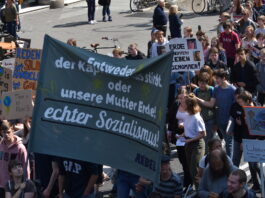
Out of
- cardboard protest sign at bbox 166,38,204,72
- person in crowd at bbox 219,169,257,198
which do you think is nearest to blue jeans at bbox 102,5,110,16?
cardboard protest sign at bbox 166,38,204,72

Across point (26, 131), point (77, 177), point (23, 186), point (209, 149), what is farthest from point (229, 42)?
point (23, 186)

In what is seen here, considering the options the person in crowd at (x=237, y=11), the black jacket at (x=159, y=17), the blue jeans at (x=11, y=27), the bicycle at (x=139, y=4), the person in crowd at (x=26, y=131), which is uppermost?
the person in crowd at (x=26, y=131)

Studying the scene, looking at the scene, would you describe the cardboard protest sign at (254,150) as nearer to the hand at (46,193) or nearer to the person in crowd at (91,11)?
the hand at (46,193)

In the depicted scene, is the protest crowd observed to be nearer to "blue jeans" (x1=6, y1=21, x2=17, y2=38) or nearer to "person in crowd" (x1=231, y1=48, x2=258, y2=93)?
"person in crowd" (x1=231, y1=48, x2=258, y2=93)

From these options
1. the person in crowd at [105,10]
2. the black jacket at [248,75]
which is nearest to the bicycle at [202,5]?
the person in crowd at [105,10]

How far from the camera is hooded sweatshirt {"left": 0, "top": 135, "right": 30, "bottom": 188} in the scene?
32.4 feet

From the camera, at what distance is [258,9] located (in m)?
23.2

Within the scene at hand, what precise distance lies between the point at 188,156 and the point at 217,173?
5.68 ft

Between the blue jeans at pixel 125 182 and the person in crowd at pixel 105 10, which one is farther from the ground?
the blue jeans at pixel 125 182

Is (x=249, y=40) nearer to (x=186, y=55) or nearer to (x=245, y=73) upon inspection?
(x=245, y=73)

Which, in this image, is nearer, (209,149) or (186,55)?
(209,149)

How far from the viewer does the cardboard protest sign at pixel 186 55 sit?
13.1 metres

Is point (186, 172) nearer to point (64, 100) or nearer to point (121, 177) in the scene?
point (121, 177)

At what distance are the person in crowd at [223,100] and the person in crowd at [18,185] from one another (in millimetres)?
3313
